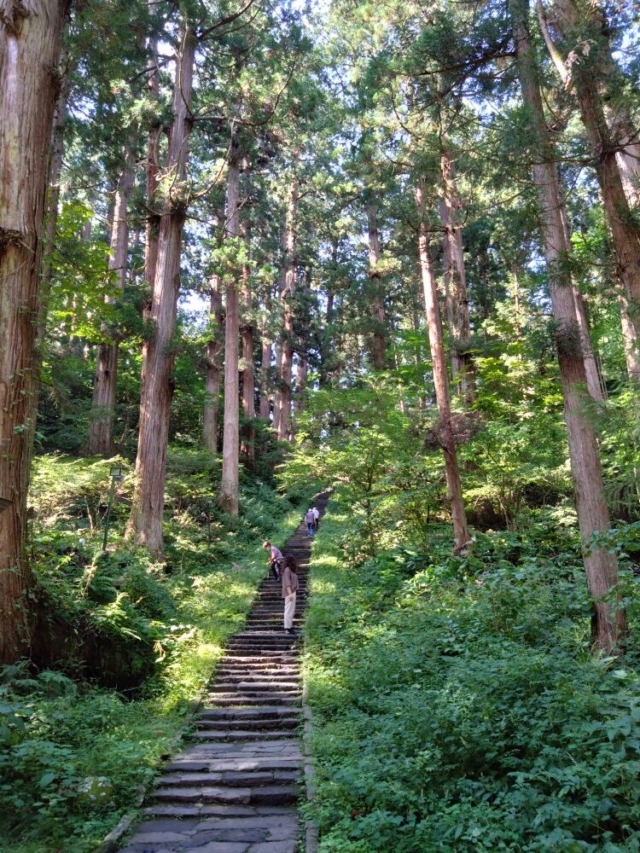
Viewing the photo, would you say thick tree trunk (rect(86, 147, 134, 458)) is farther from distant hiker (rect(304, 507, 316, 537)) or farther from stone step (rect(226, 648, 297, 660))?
stone step (rect(226, 648, 297, 660))

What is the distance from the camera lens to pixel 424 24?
9555 mm

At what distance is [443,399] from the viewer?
11938 millimetres

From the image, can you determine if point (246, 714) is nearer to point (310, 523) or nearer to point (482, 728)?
point (482, 728)

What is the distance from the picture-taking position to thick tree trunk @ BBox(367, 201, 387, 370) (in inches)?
842

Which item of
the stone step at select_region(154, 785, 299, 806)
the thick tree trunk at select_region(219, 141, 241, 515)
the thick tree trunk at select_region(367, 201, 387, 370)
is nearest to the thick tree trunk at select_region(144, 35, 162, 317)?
the thick tree trunk at select_region(219, 141, 241, 515)

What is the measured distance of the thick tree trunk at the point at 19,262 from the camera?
5.72m

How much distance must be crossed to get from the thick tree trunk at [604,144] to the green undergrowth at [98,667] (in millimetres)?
6863

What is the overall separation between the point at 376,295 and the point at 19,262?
1672 cm

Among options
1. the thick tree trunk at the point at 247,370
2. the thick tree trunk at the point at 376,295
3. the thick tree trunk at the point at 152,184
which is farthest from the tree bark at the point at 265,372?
the thick tree trunk at the point at 152,184

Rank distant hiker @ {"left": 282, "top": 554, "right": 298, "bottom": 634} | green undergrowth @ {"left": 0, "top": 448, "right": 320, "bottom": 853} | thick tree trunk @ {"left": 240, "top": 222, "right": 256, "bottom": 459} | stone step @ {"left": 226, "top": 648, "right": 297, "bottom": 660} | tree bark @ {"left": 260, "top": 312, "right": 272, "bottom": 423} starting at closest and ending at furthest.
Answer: green undergrowth @ {"left": 0, "top": 448, "right": 320, "bottom": 853} → stone step @ {"left": 226, "top": 648, "right": 297, "bottom": 660} → distant hiker @ {"left": 282, "top": 554, "right": 298, "bottom": 634} → thick tree trunk @ {"left": 240, "top": 222, "right": 256, "bottom": 459} → tree bark @ {"left": 260, "top": 312, "right": 272, "bottom": 423}

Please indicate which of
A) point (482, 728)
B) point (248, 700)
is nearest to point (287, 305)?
point (248, 700)

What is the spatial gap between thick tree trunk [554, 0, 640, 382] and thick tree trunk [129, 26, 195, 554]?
7.90 metres

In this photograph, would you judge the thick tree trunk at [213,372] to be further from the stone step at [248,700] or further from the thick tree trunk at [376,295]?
the stone step at [248,700]

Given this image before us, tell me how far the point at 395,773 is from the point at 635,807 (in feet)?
5.99
